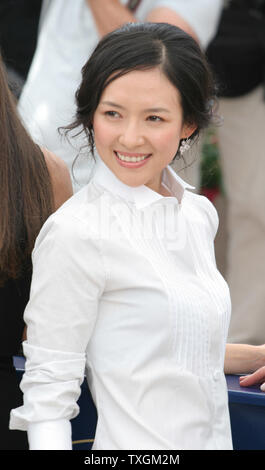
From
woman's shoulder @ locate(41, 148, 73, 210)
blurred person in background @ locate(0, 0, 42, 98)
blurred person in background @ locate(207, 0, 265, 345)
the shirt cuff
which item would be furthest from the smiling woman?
blurred person in background @ locate(207, 0, 265, 345)

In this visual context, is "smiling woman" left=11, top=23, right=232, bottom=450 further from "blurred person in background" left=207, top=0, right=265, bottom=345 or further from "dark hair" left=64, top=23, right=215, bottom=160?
"blurred person in background" left=207, top=0, right=265, bottom=345

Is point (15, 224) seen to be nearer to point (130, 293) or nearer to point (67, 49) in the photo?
point (130, 293)

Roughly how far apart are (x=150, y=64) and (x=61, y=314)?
1.58 feet

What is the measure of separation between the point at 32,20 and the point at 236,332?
5.60ft

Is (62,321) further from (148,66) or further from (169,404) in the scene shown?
(148,66)

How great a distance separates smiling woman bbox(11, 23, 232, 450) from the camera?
169cm

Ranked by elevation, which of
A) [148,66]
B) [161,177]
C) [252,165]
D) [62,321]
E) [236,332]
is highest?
[148,66]

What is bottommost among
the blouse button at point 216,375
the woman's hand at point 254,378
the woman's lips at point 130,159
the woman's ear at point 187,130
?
the woman's hand at point 254,378

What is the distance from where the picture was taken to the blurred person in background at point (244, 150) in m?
3.75

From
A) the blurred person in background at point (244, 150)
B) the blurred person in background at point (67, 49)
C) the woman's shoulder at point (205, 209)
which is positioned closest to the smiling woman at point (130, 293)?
the woman's shoulder at point (205, 209)

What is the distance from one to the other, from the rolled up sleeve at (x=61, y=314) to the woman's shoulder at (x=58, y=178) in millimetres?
491

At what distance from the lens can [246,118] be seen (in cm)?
402

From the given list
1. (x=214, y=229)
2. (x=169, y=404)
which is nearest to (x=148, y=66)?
(x=214, y=229)

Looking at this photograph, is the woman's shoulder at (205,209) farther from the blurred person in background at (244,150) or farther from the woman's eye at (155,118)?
the blurred person in background at (244,150)
